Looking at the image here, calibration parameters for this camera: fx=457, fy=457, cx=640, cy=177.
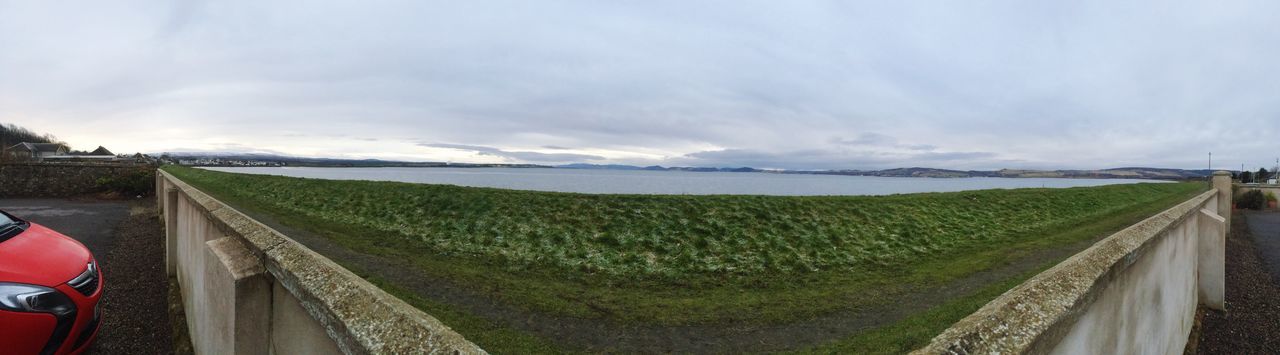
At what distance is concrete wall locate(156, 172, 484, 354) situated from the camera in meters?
1.74

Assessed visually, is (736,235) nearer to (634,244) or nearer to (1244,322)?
(634,244)

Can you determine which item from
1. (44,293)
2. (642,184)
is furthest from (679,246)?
(642,184)

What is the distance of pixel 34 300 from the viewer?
3547mm

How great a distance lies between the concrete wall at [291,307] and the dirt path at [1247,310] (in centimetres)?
1324

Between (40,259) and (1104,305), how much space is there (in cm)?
876

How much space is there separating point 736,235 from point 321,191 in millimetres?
17131

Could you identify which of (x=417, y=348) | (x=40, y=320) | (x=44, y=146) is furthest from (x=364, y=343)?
(x=44, y=146)

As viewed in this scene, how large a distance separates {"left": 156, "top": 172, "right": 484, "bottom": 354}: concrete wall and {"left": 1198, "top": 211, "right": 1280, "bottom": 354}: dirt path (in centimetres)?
1324

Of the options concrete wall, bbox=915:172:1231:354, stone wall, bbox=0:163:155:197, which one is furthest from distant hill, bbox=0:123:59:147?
concrete wall, bbox=915:172:1231:354

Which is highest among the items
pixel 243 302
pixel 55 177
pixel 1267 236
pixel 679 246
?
pixel 55 177

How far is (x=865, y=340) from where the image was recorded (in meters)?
5.70

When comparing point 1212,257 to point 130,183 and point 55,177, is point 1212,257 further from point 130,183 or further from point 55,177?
point 55,177

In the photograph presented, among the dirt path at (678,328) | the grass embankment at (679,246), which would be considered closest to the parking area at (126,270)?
the grass embankment at (679,246)

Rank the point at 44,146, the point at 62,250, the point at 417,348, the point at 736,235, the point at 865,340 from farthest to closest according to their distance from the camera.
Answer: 1. the point at 44,146
2. the point at 736,235
3. the point at 865,340
4. the point at 62,250
5. the point at 417,348
